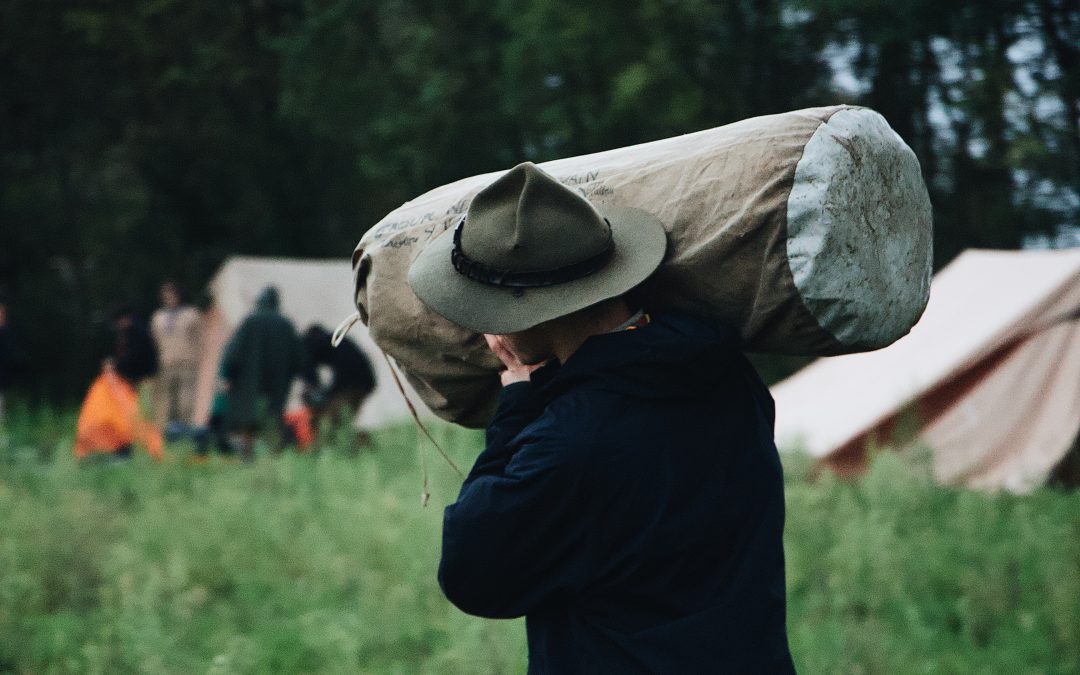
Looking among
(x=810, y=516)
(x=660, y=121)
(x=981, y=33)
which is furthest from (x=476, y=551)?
(x=660, y=121)

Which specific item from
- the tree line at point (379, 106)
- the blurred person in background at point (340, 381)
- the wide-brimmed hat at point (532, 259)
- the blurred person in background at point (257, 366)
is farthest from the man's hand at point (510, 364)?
the blurred person in background at point (340, 381)

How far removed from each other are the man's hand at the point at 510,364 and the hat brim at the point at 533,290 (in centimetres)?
11

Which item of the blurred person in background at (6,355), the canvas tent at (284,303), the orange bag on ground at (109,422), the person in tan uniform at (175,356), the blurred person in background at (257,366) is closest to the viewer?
the orange bag on ground at (109,422)

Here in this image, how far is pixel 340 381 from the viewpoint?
34.3 feet

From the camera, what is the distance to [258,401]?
1008cm

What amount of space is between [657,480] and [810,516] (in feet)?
13.6

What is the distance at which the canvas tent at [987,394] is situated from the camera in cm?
771

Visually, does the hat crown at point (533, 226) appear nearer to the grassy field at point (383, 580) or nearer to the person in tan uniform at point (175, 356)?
the grassy field at point (383, 580)

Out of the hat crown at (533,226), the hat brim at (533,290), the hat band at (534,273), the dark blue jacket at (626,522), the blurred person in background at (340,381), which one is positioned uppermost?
the hat crown at (533,226)

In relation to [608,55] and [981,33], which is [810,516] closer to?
[981,33]

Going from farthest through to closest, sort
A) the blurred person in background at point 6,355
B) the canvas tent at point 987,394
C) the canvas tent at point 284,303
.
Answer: the canvas tent at point 284,303 → the blurred person in background at point 6,355 → the canvas tent at point 987,394

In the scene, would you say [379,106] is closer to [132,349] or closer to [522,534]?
[132,349]

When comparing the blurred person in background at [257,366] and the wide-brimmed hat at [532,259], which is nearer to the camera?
the wide-brimmed hat at [532,259]

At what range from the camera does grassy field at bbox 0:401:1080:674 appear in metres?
4.18
